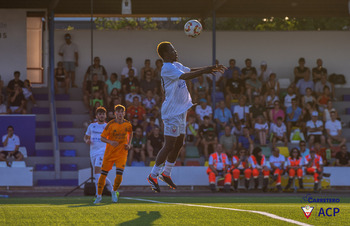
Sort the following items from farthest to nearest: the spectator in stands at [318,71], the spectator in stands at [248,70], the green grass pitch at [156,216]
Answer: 1. the spectator in stands at [318,71]
2. the spectator in stands at [248,70]
3. the green grass pitch at [156,216]

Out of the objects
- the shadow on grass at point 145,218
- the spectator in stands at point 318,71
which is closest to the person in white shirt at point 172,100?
the shadow on grass at point 145,218

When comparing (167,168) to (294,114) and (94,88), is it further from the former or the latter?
(294,114)

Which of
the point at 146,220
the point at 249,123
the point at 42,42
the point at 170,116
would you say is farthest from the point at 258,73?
the point at 146,220

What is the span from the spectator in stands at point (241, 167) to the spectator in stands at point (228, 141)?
0.45 meters

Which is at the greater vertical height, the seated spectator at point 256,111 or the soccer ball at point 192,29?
the soccer ball at point 192,29

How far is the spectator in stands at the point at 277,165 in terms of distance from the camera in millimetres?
21000

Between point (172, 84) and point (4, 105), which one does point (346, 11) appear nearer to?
point (4, 105)

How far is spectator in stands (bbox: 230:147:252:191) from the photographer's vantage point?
819 inches

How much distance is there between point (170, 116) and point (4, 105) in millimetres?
14274

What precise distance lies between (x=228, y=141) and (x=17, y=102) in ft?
24.8

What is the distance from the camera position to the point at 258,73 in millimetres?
26016

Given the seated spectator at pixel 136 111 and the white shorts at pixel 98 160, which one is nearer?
the white shorts at pixel 98 160

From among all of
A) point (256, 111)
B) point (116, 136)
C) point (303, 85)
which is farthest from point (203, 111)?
point (116, 136)

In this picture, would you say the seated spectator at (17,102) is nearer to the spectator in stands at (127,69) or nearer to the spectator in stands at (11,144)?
the spectator in stands at (11,144)
